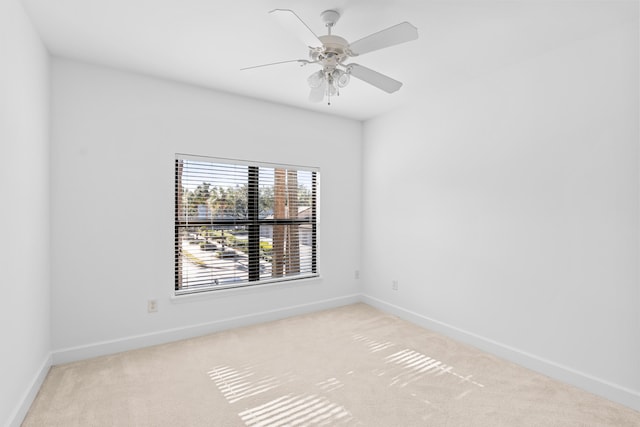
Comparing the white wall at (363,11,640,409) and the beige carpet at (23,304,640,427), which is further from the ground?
the white wall at (363,11,640,409)

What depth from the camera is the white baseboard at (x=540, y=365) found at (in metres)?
2.13

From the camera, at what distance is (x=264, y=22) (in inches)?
83.7

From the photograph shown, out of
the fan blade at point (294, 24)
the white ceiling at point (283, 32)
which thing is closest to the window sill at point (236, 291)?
the white ceiling at point (283, 32)

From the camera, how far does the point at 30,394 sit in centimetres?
206

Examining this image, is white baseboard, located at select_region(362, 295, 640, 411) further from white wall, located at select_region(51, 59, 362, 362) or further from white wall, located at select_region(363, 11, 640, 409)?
white wall, located at select_region(51, 59, 362, 362)

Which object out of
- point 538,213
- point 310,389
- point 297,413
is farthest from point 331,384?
point 538,213

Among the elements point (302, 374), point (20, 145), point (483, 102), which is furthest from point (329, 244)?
point (20, 145)

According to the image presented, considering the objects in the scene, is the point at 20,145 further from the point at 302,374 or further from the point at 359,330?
the point at 359,330

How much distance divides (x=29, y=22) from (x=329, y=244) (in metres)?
3.29

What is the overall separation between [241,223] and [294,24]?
2231mm

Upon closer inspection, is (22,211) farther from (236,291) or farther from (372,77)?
(372,77)

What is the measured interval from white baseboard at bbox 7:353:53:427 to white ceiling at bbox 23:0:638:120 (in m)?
2.37

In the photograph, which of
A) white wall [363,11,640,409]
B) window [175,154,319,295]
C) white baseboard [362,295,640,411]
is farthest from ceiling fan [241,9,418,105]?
white baseboard [362,295,640,411]

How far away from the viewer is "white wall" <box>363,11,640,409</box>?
216 centimetres
